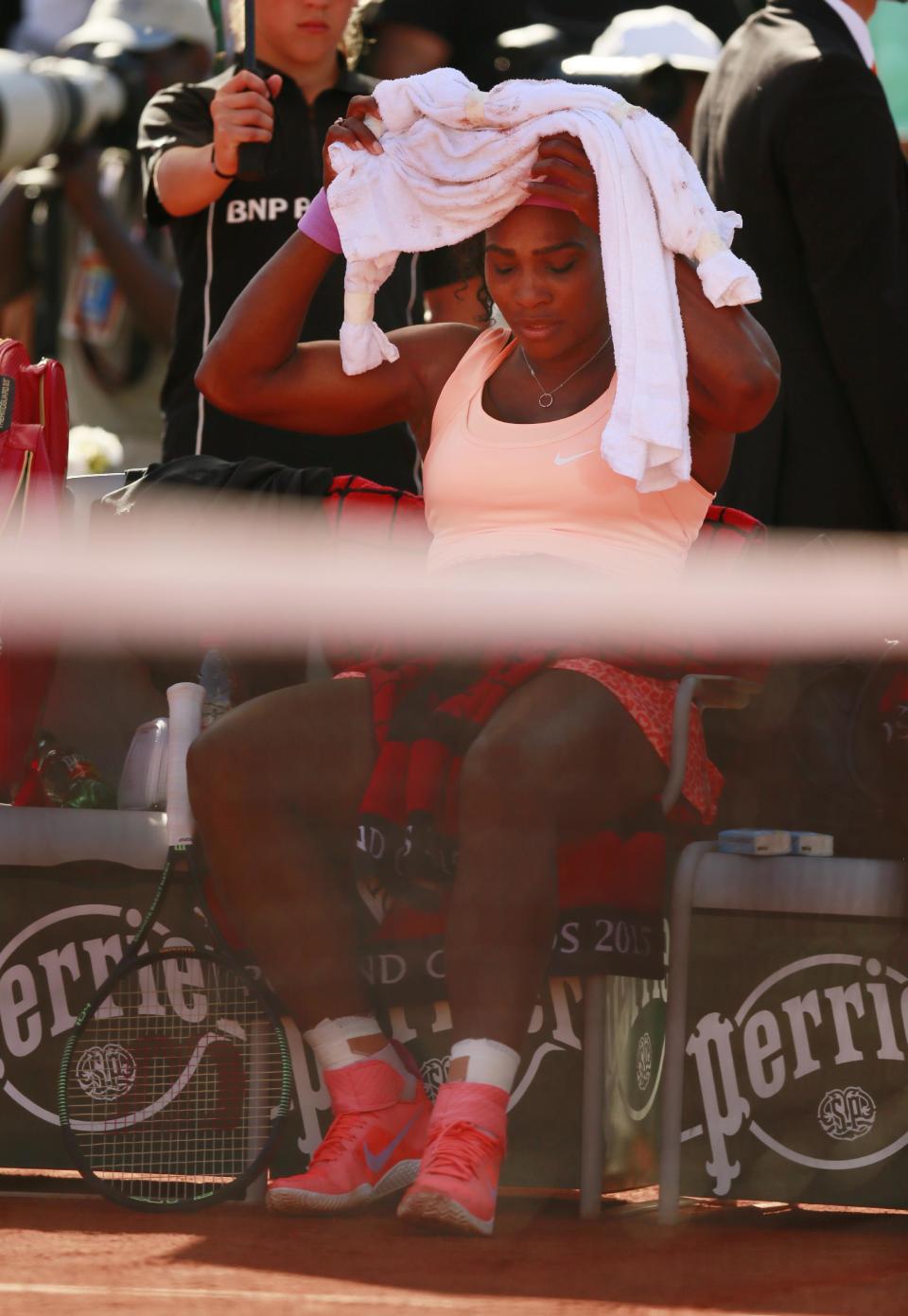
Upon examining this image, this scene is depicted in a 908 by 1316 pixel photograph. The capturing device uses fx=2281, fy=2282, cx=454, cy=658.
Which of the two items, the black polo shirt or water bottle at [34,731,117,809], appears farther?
the black polo shirt

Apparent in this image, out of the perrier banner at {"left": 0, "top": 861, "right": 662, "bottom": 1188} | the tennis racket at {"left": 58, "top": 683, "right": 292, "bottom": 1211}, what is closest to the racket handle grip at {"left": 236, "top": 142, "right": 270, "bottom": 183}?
the tennis racket at {"left": 58, "top": 683, "right": 292, "bottom": 1211}

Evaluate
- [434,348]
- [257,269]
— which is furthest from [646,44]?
[434,348]

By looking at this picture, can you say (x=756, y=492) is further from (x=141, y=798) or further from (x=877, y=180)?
(x=141, y=798)

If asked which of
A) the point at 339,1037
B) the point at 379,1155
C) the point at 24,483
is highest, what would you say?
the point at 24,483

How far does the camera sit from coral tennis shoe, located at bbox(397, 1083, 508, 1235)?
7.45 ft

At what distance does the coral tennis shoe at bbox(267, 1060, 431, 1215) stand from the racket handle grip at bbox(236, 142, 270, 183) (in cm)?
133

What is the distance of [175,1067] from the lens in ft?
8.58

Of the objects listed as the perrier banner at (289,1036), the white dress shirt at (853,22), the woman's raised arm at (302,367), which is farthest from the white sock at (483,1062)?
the white dress shirt at (853,22)

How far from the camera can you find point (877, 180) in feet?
10.2

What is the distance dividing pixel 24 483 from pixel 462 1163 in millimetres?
1070

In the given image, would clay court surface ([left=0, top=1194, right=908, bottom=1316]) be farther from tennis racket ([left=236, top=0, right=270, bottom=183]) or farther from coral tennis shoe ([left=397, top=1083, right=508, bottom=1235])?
tennis racket ([left=236, top=0, right=270, bottom=183])

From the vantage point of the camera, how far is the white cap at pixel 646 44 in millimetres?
4434

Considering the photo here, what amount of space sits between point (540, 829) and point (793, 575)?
0.59 m

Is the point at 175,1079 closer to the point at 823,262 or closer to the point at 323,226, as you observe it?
the point at 323,226
